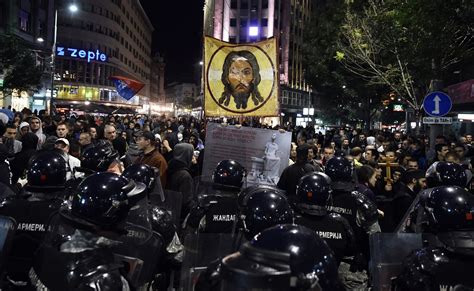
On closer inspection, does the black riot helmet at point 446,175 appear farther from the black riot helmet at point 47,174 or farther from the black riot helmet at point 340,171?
the black riot helmet at point 47,174

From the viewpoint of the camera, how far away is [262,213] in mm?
3191

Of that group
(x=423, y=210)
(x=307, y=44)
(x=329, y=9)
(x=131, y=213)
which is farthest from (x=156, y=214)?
(x=307, y=44)

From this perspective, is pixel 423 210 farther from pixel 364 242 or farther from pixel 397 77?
pixel 397 77

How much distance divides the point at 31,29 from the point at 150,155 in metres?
36.8

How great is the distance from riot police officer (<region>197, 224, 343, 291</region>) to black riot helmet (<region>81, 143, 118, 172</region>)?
3.71m

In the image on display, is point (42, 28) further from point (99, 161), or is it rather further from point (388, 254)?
point (388, 254)

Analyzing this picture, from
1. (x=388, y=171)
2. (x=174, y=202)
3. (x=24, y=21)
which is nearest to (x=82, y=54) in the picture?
(x=24, y=21)

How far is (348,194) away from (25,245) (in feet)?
10.3

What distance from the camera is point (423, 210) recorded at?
3.56 metres

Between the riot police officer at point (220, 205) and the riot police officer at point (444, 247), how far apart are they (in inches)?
74.3

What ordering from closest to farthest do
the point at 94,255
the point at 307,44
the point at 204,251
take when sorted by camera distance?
the point at 94,255
the point at 204,251
the point at 307,44

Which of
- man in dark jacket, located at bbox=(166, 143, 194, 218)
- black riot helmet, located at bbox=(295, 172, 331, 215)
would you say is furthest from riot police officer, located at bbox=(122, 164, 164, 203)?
man in dark jacket, located at bbox=(166, 143, 194, 218)

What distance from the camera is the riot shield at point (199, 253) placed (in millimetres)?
2521

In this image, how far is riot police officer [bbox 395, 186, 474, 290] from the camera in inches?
Result: 108
